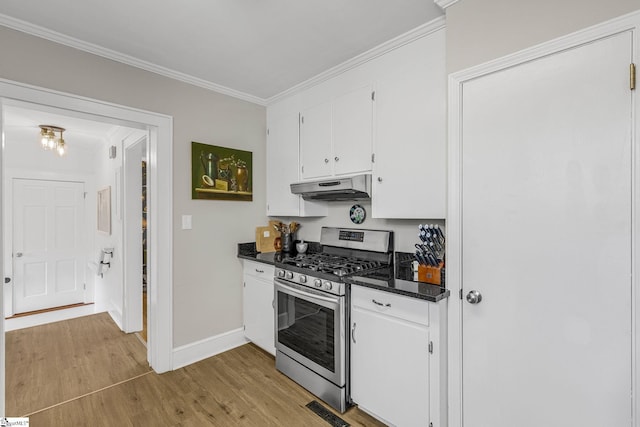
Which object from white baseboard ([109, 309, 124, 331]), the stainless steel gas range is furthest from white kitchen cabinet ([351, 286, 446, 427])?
white baseboard ([109, 309, 124, 331])

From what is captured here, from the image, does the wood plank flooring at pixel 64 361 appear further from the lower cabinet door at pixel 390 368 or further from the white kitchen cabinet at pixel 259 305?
the lower cabinet door at pixel 390 368

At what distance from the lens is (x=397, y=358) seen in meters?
1.75

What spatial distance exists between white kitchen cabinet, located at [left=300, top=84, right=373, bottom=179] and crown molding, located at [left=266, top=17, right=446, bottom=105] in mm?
103

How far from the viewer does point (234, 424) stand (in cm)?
195

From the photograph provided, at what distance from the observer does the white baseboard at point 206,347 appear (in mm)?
2645

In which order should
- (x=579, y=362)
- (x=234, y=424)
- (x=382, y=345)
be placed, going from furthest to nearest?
(x=234, y=424)
(x=382, y=345)
(x=579, y=362)

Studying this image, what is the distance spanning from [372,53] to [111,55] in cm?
193

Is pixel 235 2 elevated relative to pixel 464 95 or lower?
elevated

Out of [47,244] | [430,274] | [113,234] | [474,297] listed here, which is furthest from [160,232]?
[47,244]

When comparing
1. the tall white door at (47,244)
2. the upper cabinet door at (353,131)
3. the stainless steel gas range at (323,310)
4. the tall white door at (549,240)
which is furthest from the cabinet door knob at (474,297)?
the tall white door at (47,244)

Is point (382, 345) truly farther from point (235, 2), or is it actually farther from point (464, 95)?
point (235, 2)

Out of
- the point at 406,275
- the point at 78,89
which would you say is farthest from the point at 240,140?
the point at 406,275

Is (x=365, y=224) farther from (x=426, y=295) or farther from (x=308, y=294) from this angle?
(x=426, y=295)

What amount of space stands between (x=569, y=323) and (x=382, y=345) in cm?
93
